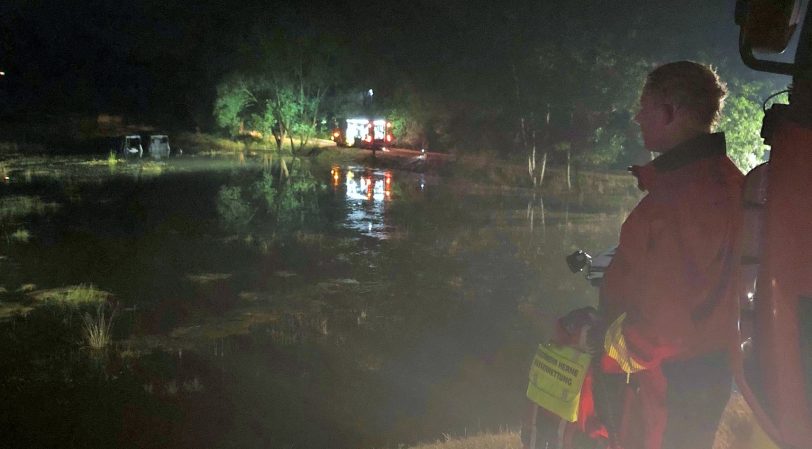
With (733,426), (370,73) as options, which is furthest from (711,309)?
(370,73)

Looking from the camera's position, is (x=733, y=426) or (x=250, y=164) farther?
(x=250, y=164)

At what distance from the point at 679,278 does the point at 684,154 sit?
384mm

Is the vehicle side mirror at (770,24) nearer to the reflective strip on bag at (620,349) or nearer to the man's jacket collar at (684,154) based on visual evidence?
the man's jacket collar at (684,154)

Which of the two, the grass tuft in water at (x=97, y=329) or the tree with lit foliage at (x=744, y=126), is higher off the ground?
the tree with lit foliage at (x=744, y=126)

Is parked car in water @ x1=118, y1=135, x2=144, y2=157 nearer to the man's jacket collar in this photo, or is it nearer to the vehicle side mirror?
the man's jacket collar

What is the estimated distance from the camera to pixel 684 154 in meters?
1.93

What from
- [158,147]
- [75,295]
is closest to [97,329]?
[75,295]

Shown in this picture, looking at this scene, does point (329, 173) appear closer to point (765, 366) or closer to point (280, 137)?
point (280, 137)

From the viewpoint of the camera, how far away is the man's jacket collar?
6.32 feet

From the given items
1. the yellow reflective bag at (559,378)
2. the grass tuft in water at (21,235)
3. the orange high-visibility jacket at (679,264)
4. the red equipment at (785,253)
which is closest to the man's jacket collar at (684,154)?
the orange high-visibility jacket at (679,264)

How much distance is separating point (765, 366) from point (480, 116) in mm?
25080

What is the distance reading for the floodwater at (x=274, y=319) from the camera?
5531mm

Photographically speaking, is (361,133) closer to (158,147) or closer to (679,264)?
(158,147)

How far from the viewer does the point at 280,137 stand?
4697 centimetres
